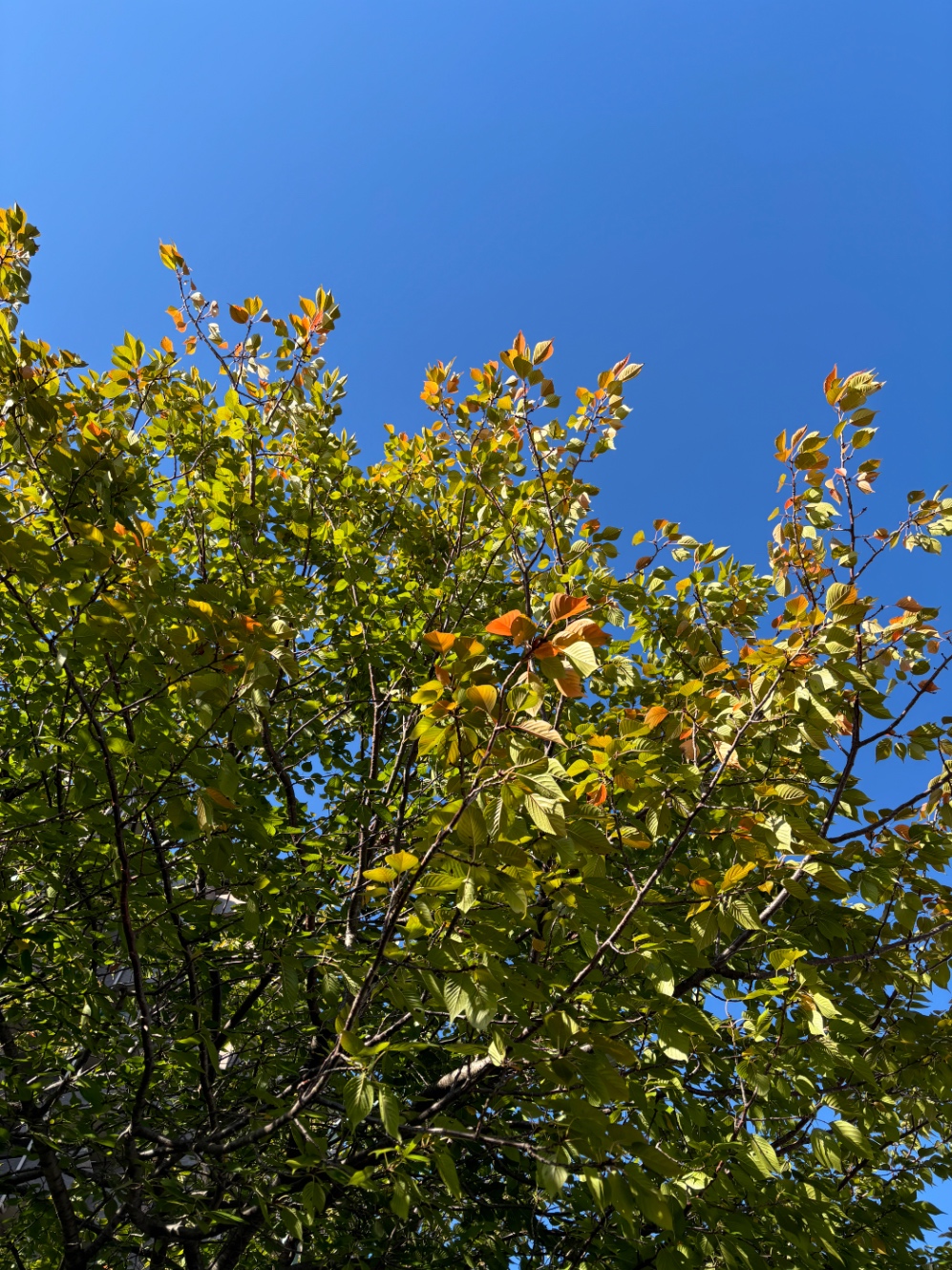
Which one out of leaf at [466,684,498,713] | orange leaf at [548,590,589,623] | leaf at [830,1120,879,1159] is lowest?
leaf at [830,1120,879,1159]

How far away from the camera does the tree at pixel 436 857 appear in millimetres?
2361

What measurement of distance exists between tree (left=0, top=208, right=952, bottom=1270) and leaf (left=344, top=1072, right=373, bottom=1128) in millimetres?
17

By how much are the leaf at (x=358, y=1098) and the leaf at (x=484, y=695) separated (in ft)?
3.86

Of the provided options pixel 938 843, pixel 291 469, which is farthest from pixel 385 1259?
pixel 291 469

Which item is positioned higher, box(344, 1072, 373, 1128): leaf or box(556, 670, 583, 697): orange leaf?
box(556, 670, 583, 697): orange leaf

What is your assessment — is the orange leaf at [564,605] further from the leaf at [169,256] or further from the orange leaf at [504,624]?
the leaf at [169,256]

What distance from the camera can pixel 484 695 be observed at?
190 centimetres

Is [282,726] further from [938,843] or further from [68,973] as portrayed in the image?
[938,843]

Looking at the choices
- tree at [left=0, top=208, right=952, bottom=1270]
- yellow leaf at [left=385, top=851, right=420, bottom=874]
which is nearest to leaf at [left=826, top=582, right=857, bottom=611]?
tree at [left=0, top=208, right=952, bottom=1270]

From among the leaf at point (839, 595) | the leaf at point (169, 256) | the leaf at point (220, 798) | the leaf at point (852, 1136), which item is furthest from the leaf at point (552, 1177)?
the leaf at point (169, 256)

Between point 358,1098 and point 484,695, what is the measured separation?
4.16 feet

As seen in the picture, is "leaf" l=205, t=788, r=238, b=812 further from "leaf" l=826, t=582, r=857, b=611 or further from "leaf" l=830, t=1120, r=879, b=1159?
"leaf" l=830, t=1120, r=879, b=1159

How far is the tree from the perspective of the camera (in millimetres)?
2361

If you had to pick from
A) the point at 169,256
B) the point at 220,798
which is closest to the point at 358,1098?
the point at 220,798
